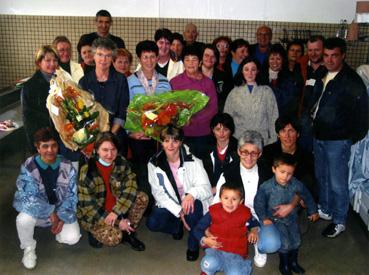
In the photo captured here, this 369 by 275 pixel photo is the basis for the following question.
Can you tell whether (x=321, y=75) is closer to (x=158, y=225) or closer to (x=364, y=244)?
(x=364, y=244)

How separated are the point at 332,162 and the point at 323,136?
0.67 ft

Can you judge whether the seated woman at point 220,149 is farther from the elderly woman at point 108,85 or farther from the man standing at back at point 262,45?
the man standing at back at point 262,45

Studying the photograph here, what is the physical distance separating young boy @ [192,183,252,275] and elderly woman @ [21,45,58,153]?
1523 mm

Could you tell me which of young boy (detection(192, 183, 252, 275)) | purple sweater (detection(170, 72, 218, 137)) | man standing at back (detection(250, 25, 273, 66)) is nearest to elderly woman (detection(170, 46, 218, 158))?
purple sweater (detection(170, 72, 218, 137))

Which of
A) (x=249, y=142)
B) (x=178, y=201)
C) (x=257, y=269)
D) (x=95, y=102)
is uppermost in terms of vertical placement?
(x=95, y=102)

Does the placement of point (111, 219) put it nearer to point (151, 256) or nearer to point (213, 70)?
point (151, 256)

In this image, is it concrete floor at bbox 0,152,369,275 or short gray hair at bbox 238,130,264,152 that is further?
short gray hair at bbox 238,130,264,152

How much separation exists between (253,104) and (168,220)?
47.2 inches

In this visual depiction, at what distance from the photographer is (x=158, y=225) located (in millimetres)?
3201

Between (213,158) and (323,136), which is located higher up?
(323,136)

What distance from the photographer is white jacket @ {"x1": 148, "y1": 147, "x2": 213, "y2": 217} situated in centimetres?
313

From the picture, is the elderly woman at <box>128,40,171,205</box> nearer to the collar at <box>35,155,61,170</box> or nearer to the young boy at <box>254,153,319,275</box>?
the collar at <box>35,155,61,170</box>

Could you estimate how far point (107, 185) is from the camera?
3111 millimetres

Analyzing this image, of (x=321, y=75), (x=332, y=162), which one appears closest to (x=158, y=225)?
(x=332, y=162)
